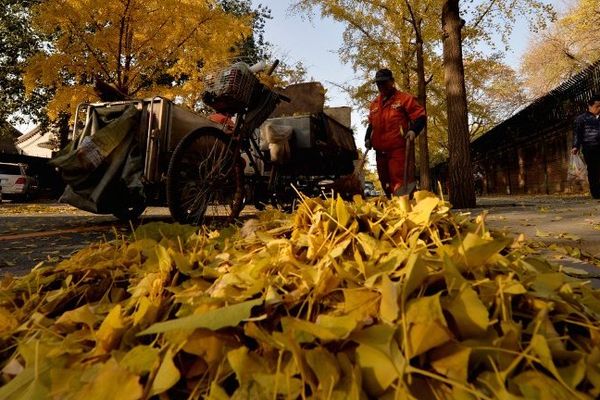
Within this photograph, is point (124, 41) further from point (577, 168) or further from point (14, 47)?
point (14, 47)

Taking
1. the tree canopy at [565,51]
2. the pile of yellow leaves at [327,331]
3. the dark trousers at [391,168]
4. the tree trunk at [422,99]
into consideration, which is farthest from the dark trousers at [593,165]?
the tree canopy at [565,51]

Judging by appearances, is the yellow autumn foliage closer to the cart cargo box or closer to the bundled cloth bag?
the cart cargo box

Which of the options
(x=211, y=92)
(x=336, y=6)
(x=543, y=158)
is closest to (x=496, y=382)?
(x=211, y=92)

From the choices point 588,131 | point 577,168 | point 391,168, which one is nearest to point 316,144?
point 391,168

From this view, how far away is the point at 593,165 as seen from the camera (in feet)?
26.0

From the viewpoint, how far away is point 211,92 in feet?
14.2

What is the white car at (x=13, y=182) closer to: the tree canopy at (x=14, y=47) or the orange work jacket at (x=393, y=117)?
the tree canopy at (x=14, y=47)

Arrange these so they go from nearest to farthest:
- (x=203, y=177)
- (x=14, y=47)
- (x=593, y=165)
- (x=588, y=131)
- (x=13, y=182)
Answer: (x=203, y=177) → (x=588, y=131) → (x=593, y=165) → (x=13, y=182) → (x=14, y=47)

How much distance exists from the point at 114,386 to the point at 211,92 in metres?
3.91

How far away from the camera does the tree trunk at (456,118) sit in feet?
27.6

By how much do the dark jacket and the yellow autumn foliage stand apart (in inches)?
344

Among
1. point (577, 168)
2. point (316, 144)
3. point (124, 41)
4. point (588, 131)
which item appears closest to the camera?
point (316, 144)

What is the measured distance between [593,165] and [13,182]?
22.1 m

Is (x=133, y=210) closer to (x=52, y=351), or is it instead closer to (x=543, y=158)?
(x=52, y=351)
